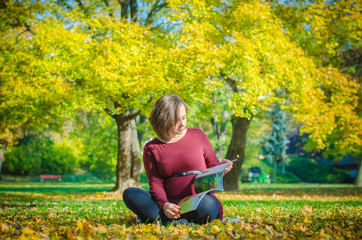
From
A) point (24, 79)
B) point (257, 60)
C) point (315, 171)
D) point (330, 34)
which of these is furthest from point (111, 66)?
point (315, 171)

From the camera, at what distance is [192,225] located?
11.5ft

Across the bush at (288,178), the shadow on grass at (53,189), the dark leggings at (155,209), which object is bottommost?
the bush at (288,178)

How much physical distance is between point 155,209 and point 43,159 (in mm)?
32717

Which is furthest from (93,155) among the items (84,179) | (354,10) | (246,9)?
(354,10)

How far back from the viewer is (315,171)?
36.2 meters

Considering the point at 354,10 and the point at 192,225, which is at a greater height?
the point at 354,10

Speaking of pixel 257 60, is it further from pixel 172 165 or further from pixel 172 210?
pixel 172 210

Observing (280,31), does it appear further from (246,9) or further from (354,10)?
(354,10)

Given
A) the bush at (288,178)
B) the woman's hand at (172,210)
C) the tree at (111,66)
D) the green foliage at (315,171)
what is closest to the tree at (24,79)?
the tree at (111,66)

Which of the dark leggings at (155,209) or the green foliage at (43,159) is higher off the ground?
the dark leggings at (155,209)

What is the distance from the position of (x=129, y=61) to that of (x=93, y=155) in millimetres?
14775

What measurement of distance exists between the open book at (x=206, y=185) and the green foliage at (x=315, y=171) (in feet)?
113

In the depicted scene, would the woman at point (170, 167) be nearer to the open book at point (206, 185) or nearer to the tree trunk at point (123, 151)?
the open book at point (206, 185)

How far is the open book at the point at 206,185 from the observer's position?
10.6ft
